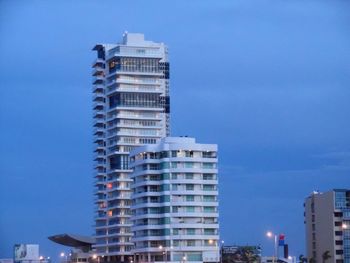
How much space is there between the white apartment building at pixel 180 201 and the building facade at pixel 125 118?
11.7m

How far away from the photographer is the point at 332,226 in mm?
91688

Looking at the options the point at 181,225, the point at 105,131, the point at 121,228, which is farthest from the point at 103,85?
the point at 181,225

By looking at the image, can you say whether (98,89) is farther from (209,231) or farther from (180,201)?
(209,231)

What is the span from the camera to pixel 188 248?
85062 mm

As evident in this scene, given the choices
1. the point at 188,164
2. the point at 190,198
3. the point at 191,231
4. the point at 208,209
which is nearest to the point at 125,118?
the point at 188,164

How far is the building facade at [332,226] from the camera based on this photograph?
90.9 metres

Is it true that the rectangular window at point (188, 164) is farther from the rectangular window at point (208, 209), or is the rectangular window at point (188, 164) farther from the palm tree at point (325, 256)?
the palm tree at point (325, 256)

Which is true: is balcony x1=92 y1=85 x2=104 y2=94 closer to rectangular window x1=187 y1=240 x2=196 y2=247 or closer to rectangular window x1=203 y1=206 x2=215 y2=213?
rectangular window x1=203 y1=206 x2=215 y2=213

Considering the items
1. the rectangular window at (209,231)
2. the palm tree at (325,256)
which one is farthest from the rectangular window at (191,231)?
the palm tree at (325,256)

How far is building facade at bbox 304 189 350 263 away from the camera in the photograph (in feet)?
298

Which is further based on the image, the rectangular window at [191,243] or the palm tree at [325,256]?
the palm tree at [325,256]

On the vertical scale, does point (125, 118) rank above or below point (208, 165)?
above

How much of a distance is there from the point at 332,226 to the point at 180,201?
52.8 feet

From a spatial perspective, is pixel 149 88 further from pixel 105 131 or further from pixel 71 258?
pixel 71 258
